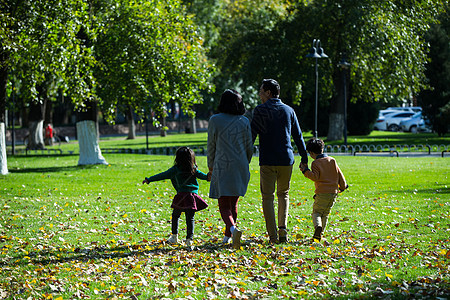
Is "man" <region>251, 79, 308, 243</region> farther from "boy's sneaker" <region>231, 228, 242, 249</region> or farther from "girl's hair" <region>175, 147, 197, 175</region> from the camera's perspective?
"girl's hair" <region>175, 147, 197, 175</region>

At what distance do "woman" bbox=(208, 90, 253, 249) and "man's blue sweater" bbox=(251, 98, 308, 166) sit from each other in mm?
199

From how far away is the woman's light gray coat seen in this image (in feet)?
23.5

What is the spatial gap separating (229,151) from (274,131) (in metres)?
0.60

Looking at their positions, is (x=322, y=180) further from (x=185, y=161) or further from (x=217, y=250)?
(x=185, y=161)

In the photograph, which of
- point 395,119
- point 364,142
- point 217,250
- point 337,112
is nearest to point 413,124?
point 395,119

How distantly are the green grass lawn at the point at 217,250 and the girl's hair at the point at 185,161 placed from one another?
3.16 ft

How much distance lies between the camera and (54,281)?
5.98 m

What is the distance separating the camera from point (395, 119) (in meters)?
50.8

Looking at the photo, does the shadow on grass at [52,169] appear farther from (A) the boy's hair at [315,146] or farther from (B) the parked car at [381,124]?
(B) the parked car at [381,124]

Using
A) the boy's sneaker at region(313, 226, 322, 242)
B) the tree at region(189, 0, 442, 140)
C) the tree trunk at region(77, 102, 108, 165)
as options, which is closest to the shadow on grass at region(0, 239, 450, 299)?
the boy's sneaker at region(313, 226, 322, 242)

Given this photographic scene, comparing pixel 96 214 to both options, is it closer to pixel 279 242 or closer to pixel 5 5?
pixel 279 242

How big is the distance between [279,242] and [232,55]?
94.0 ft

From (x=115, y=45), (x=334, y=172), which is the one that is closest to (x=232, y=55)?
(x=115, y=45)

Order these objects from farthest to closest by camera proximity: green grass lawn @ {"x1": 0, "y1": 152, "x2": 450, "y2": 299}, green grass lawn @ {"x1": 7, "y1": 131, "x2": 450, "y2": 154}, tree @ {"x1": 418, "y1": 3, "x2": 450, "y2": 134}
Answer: tree @ {"x1": 418, "y1": 3, "x2": 450, "y2": 134} → green grass lawn @ {"x1": 7, "y1": 131, "x2": 450, "y2": 154} → green grass lawn @ {"x1": 0, "y1": 152, "x2": 450, "y2": 299}
